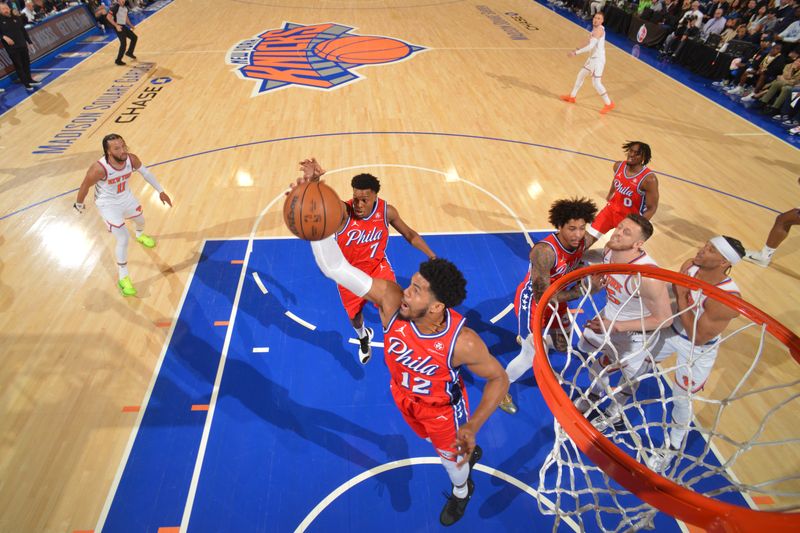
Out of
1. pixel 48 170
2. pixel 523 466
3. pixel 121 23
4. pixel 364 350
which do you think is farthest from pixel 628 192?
pixel 121 23

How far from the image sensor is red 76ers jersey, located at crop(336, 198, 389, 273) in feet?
13.0

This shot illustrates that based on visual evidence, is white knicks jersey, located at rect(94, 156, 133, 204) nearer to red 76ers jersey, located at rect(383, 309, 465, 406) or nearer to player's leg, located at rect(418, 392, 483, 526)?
red 76ers jersey, located at rect(383, 309, 465, 406)

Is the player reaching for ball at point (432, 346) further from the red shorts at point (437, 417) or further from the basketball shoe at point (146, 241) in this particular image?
the basketball shoe at point (146, 241)

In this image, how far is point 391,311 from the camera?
2762 millimetres

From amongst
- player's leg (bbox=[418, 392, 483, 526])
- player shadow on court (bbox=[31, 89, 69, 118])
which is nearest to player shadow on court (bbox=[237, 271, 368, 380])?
player's leg (bbox=[418, 392, 483, 526])

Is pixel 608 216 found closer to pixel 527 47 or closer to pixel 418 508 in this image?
pixel 418 508

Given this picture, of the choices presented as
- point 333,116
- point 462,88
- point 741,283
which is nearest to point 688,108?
point 462,88

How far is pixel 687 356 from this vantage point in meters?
3.53

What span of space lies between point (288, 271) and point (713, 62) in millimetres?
12987

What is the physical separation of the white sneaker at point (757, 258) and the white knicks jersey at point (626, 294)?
3.53m

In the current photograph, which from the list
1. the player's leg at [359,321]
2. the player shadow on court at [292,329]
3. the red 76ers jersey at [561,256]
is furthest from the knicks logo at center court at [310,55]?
the red 76ers jersey at [561,256]

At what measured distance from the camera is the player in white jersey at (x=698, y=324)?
3.11 m

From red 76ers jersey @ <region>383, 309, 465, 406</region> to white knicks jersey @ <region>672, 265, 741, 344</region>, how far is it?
1751 millimetres

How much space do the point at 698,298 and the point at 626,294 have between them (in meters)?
0.54
